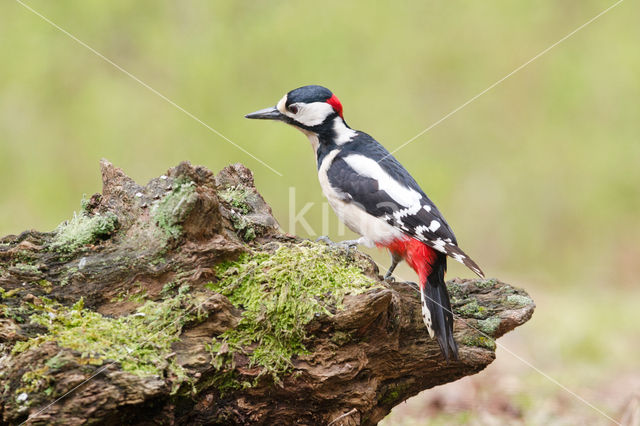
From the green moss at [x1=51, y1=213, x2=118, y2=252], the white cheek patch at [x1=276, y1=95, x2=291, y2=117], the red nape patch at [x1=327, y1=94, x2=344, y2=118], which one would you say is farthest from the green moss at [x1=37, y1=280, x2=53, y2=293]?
the red nape patch at [x1=327, y1=94, x2=344, y2=118]

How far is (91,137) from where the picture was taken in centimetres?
695

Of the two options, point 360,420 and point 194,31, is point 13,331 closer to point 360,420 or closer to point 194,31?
point 360,420

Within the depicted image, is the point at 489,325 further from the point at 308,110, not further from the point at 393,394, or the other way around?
the point at 308,110

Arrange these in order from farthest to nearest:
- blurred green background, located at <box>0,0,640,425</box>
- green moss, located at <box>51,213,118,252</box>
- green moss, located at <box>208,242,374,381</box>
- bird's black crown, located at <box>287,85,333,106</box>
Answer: blurred green background, located at <box>0,0,640,425</box> < bird's black crown, located at <box>287,85,333,106</box> < green moss, located at <box>51,213,118,252</box> < green moss, located at <box>208,242,374,381</box>

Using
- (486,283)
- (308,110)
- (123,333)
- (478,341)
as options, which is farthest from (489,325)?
(308,110)

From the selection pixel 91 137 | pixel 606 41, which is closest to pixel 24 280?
pixel 91 137

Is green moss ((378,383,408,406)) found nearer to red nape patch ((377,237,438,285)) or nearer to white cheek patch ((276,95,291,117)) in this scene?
red nape patch ((377,237,438,285))

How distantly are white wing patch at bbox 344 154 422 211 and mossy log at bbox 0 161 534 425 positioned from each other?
66 cm

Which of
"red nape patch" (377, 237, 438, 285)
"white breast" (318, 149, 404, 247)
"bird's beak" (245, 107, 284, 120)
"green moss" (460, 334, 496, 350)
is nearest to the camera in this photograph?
"green moss" (460, 334, 496, 350)

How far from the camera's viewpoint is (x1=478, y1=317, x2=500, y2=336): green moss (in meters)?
2.71

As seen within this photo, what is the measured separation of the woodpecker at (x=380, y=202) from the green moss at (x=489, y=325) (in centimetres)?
19

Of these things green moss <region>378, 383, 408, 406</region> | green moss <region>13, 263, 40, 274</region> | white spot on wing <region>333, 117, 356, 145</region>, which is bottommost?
green moss <region>378, 383, 408, 406</region>

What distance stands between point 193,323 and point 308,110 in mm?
1773

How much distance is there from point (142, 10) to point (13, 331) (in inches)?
242
